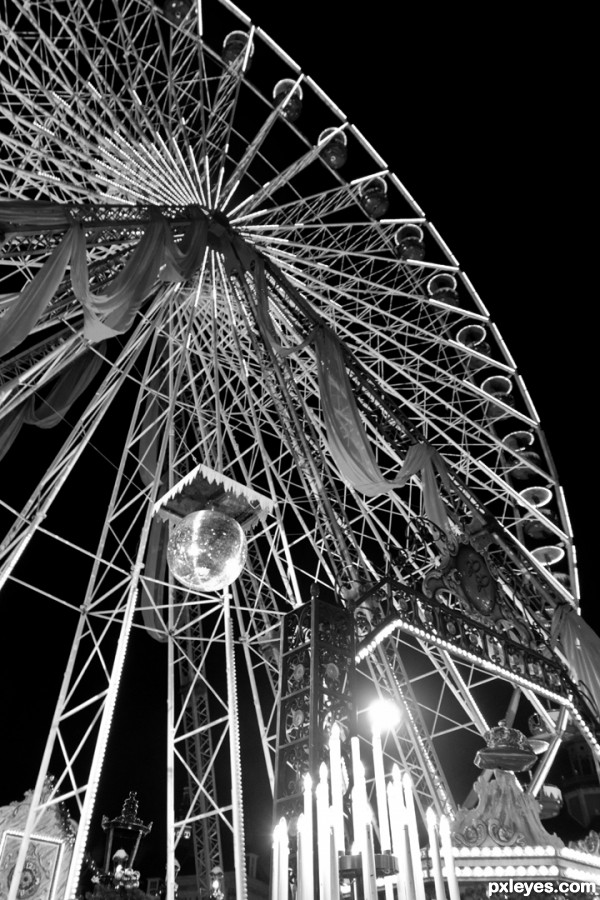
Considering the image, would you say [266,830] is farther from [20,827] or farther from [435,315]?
[435,315]

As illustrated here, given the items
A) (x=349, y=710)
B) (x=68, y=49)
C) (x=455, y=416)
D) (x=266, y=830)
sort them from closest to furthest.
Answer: (x=349, y=710) → (x=68, y=49) → (x=455, y=416) → (x=266, y=830)

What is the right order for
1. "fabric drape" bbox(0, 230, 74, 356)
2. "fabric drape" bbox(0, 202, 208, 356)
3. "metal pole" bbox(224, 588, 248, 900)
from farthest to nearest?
"metal pole" bbox(224, 588, 248, 900)
"fabric drape" bbox(0, 202, 208, 356)
"fabric drape" bbox(0, 230, 74, 356)

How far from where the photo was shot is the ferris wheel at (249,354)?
870cm

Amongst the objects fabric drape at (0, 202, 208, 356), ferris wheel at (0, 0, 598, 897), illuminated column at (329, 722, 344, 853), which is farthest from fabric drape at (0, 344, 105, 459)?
illuminated column at (329, 722, 344, 853)

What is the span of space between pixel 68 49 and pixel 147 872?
62.8ft

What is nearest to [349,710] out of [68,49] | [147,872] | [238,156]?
[238,156]

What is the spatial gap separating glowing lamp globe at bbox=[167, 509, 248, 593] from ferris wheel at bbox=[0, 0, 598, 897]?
119 cm

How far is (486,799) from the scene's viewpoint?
836 centimetres

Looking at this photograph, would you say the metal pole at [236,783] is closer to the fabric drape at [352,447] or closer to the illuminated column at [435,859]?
the fabric drape at [352,447]

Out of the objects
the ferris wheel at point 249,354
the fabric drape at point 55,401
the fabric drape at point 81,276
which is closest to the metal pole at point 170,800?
the ferris wheel at point 249,354

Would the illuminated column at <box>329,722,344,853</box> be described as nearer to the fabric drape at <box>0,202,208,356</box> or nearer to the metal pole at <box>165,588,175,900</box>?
the fabric drape at <box>0,202,208,356</box>

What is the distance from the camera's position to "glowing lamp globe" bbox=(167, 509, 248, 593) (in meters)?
8.48

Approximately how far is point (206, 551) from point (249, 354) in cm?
637

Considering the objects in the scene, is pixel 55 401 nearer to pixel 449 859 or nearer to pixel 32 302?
pixel 32 302
